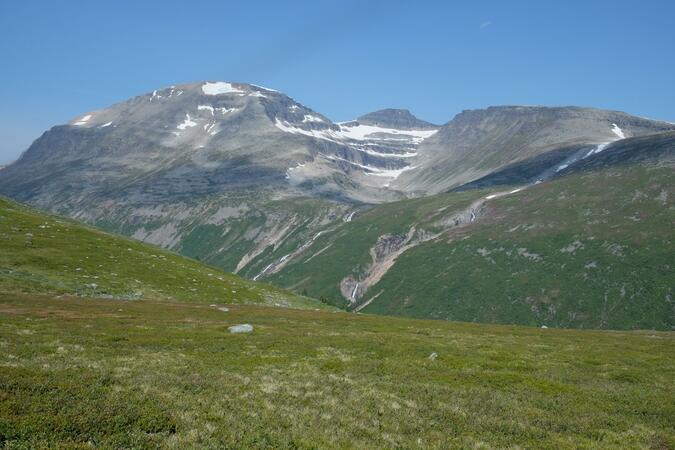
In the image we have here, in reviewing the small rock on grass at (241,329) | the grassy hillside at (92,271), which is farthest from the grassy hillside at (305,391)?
the grassy hillside at (92,271)

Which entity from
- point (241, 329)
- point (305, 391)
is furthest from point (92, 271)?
point (305, 391)

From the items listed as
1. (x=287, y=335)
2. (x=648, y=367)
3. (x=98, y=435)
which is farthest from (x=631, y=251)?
(x=98, y=435)

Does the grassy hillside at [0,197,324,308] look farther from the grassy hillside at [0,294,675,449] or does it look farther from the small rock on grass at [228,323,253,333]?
the small rock on grass at [228,323,253,333]

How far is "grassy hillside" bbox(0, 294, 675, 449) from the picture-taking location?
17094mm

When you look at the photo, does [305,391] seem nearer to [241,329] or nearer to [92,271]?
[241,329]

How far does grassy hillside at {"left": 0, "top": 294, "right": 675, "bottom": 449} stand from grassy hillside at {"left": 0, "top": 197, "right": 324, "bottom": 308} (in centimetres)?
2988

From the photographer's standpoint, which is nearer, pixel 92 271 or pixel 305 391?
pixel 305 391

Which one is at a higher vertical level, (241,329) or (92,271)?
(92,271)

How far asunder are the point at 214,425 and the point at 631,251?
226 metres

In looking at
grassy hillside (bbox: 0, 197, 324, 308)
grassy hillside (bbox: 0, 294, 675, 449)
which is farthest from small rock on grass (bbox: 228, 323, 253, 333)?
grassy hillside (bbox: 0, 197, 324, 308)

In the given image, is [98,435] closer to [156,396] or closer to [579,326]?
[156,396]

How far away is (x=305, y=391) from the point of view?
25.4 meters

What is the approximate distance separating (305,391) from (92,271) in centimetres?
7375

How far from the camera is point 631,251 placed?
199625mm
